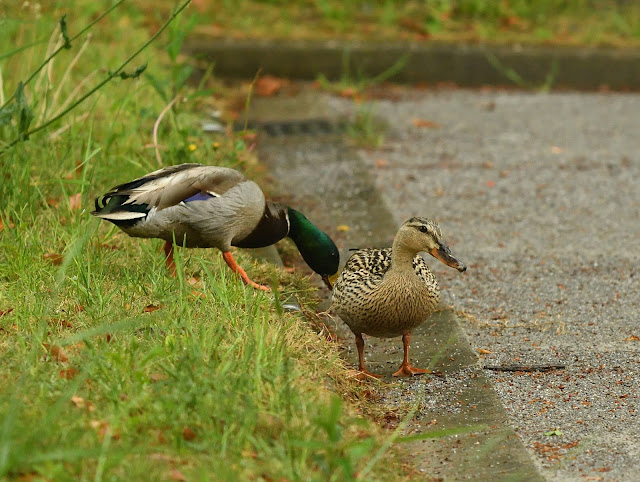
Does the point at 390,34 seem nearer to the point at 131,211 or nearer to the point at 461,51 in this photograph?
the point at 461,51

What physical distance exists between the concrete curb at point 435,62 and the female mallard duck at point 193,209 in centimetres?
483

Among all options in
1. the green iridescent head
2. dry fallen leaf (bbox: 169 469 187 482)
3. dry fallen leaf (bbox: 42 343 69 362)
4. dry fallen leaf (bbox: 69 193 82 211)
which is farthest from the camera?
dry fallen leaf (bbox: 69 193 82 211)

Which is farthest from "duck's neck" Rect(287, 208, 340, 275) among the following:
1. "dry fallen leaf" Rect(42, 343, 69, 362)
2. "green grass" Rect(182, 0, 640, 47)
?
"green grass" Rect(182, 0, 640, 47)

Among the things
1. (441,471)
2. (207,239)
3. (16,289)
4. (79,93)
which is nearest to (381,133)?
(79,93)

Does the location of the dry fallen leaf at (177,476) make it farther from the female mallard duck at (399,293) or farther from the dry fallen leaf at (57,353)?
the female mallard duck at (399,293)

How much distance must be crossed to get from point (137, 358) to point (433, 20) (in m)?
7.22

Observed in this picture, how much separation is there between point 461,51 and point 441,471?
261 inches

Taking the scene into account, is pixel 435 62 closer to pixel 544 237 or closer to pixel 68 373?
pixel 544 237

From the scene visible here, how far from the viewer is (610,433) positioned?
12.5 feet

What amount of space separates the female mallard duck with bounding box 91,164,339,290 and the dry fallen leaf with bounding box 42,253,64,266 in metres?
0.28

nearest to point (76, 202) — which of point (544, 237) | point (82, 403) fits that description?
point (82, 403)

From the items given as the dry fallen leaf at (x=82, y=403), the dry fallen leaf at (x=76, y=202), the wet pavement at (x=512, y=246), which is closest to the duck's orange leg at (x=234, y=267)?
the wet pavement at (x=512, y=246)

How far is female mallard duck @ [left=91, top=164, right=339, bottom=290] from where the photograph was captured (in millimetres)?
4566

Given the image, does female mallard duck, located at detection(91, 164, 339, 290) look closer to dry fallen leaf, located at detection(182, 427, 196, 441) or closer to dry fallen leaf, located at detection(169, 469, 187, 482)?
dry fallen leaf, located at detection(182, 427, 196, 441)
